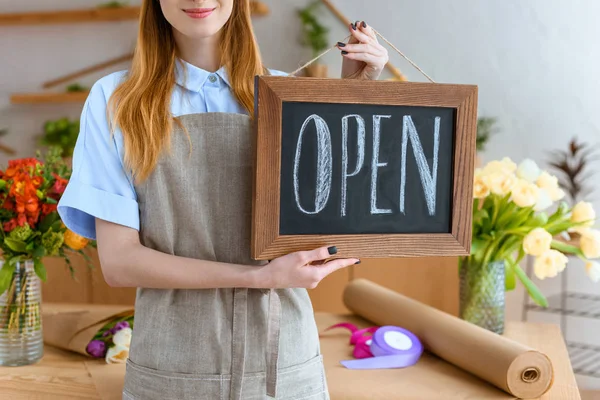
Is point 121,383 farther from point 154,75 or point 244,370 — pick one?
point 154,75

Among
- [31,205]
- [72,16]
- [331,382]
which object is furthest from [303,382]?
[72,16]

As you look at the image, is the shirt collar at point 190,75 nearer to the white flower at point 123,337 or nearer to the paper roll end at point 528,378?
the white flower at point 123,337

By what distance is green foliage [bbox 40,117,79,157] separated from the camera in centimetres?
392

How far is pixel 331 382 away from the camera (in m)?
1.38

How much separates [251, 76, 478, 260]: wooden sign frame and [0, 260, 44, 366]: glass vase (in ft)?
2.49

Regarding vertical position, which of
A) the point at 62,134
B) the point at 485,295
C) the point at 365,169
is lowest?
the point at 485,295

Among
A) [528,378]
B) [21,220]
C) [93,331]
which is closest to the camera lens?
[528,378]

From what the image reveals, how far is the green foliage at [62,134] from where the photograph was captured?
3920 millimetres

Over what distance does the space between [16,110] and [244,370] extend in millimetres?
3594

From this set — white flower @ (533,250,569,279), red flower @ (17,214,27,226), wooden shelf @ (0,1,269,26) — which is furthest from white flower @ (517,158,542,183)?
wooden shelf @ (0,1,269,26)

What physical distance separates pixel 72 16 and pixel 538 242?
10.4 ft

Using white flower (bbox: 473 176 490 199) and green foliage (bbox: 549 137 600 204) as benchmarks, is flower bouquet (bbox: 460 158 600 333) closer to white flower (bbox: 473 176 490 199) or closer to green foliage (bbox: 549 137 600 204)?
white flower (bbox: 473 176 490 199)

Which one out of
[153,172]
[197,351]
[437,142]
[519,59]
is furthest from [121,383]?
[519,59]

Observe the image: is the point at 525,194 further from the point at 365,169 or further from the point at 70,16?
the point at 70,16
